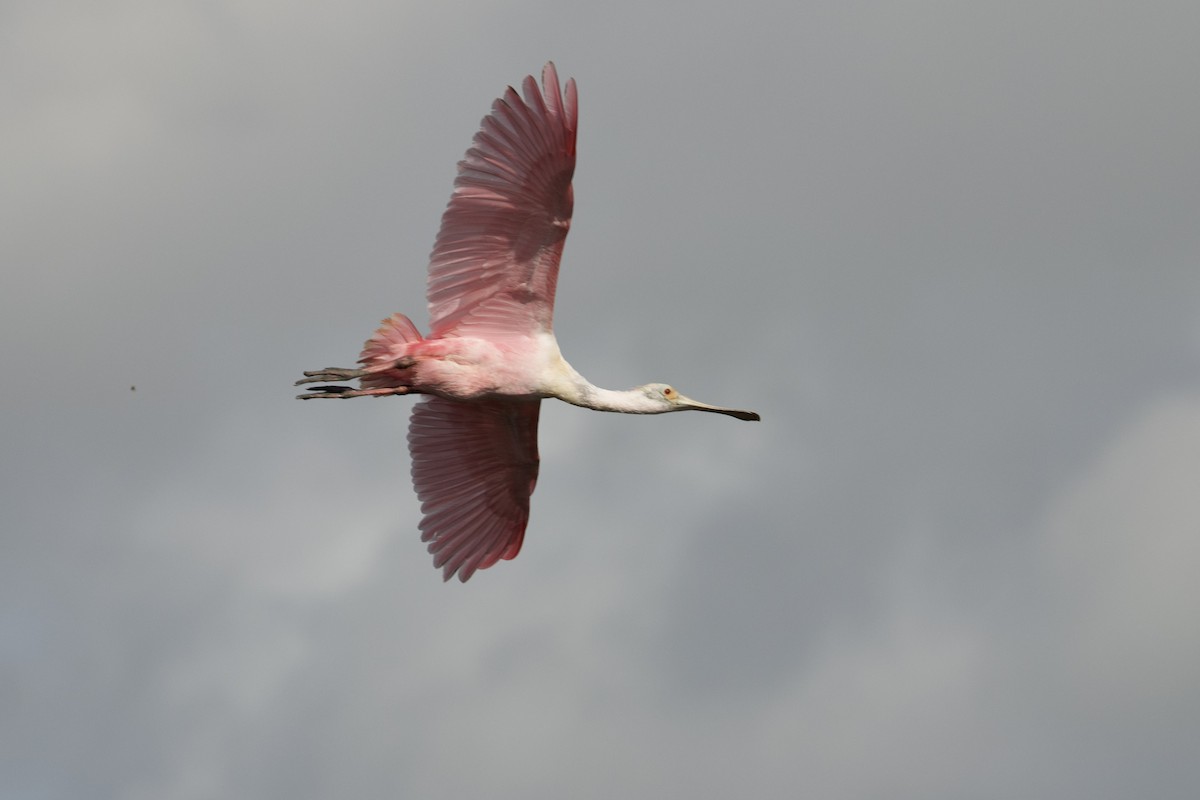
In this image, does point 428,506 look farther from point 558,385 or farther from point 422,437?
point 558,385

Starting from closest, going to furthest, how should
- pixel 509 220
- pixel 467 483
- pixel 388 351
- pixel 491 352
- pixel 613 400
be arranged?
pixel 509 220 → pixel 388 351 → pixel 491 352 → pixel 613 400 → pixel 467 483

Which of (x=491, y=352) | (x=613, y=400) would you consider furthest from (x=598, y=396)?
(x=491, y=352)

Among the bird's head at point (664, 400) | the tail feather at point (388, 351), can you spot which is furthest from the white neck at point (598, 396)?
the tail feather at point (388, 351)

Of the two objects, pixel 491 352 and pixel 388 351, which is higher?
pixel 491 352

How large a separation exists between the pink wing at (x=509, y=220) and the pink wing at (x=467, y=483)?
2.31m

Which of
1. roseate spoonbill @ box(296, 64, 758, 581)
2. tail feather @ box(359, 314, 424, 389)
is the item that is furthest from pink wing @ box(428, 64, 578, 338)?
tail feather @ box(359, 314, 424, 389)

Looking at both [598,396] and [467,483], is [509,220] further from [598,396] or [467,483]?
[467,483]

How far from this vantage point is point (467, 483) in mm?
25141

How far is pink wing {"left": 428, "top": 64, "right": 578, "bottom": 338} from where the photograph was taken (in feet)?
69.4

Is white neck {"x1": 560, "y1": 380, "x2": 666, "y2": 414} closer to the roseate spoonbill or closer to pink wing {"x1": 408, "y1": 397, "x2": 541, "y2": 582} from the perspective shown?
the roseate spoonbill

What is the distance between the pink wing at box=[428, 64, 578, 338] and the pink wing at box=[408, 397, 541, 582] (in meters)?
2.31

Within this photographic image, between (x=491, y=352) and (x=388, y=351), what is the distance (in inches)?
44.8

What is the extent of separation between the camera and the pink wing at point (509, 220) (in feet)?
69.4

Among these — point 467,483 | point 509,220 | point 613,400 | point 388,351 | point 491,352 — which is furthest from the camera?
point 467,483
